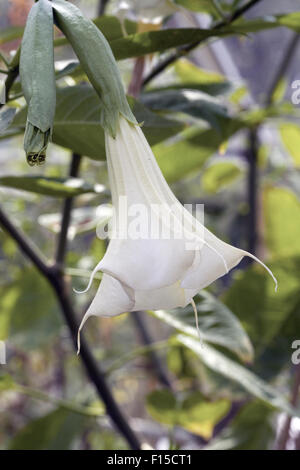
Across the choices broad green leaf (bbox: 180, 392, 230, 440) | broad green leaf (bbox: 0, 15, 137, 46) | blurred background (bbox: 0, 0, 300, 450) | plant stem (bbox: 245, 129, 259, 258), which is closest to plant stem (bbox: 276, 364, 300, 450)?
blurred background (bbox: 0, 0, 300, 450)

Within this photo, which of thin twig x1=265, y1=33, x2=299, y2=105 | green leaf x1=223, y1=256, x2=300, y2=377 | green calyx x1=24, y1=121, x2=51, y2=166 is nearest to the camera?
green calyx x1=24, y1=121, x2=51, y2=166

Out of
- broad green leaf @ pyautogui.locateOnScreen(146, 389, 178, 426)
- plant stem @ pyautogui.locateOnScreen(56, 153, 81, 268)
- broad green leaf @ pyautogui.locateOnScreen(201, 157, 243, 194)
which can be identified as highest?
plant stem @ pyautogui.locateOnScreen(56, 153, 81, 268)

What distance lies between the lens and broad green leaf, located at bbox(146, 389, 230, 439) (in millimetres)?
559

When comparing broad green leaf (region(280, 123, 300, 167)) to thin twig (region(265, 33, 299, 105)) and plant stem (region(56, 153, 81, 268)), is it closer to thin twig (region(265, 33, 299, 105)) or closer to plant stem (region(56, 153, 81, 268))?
thin twig (region(265, 33, 299, 105))

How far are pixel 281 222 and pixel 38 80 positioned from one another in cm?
56

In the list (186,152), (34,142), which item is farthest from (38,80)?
(186,152)

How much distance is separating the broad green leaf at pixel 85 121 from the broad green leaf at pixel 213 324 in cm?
14

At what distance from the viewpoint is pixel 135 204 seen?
23 cm

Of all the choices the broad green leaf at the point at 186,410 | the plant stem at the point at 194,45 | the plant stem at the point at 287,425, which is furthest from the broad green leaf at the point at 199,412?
the plant stem at the point at 194,45

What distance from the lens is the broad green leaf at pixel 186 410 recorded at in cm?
56

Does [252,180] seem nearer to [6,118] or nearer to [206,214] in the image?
[206,214]

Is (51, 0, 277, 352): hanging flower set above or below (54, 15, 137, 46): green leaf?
below

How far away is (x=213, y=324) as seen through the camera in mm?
408
